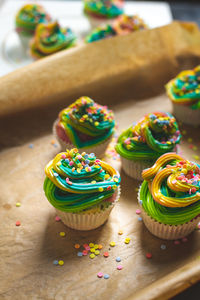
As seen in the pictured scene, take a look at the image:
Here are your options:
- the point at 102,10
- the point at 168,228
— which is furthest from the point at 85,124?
the point at 102,10

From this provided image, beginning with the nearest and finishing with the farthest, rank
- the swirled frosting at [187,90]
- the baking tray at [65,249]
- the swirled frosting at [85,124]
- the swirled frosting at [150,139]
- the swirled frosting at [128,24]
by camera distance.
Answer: the baking tray at [65,249] < the swirled frosting at [150,139] < the swirled frosting at [85,124] < the swirled frosting at [187,90] < the swirled frosting at [128,24]

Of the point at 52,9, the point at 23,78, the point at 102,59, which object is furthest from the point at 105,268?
the point at 52,9

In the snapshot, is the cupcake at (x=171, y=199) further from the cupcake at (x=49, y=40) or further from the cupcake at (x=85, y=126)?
the cupcake at (x=49, y=40)

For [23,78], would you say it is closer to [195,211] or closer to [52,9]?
[195,211]

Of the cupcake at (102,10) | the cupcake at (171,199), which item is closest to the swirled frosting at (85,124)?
the cupcake at (171,199)

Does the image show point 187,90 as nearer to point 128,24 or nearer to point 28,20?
point 128,24

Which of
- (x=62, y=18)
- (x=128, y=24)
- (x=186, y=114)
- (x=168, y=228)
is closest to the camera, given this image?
(x=168, y=228)
